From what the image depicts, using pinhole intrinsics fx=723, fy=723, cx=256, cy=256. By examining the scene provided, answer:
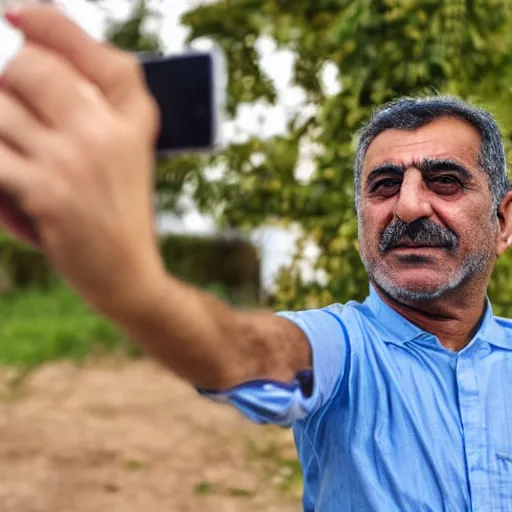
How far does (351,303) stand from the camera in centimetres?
170

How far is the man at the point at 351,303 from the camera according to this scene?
0.81m

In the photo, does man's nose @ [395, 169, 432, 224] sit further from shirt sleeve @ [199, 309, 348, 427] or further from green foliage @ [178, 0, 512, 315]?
green foliage @ [178, 0, 512, 315]

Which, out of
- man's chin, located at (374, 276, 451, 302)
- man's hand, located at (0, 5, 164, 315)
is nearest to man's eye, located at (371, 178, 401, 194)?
man's chin, located at (374, 276, 451, 302)

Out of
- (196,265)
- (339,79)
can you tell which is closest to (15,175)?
(339,79)

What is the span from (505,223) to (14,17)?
127 centimetres

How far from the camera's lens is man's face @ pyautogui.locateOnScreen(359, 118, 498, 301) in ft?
4.97

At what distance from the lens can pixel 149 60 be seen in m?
0.95

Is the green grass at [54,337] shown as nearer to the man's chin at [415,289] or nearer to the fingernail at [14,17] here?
the man's chin at [415,289]

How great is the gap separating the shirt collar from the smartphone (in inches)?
30.5

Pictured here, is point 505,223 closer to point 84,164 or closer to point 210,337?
point 210,337

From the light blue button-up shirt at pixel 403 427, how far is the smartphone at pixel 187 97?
0.51 meters

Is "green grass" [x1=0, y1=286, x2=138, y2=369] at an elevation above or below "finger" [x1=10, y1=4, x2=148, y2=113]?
below

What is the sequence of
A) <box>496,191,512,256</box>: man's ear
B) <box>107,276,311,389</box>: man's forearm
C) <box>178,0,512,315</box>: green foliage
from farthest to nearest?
<box>178,0,512,315</box>: green foliage < <box>496,191,512,256</box>: man's ear < <box>107,276,311,389</box>: man's forearm

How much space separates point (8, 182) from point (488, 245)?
3.73ft
